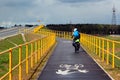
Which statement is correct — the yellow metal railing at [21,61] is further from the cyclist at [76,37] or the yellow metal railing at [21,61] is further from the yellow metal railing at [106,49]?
the cyclist at [76,37]

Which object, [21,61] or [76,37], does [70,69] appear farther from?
[76,37]

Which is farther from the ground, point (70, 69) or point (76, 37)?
point (76, 37)

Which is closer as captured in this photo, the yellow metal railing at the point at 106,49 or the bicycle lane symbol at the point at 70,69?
→ the bicycle lane symbol at the point at 70,69

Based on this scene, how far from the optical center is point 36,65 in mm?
19438

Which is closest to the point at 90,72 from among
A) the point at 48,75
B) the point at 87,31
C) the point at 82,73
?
the point at 82,73

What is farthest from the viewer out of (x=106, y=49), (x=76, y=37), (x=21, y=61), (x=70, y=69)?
(x=76, y=37)

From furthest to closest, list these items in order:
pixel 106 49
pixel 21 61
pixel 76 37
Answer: pixel 76 37, pixel 106 49, pixel 21 61

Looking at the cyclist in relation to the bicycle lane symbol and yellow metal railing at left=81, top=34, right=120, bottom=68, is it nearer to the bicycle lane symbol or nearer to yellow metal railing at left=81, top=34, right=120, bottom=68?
yellow metal railing at left=81, top=34, right=120, bottom=68

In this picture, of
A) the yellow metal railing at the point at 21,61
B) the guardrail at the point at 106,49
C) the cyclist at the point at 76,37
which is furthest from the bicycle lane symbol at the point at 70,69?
the cyclist at the point at 76,37

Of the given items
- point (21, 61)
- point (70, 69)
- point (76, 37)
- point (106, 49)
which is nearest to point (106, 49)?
point (106, 49)

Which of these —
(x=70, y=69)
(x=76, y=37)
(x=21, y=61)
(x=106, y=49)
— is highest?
(x=21, y=61)

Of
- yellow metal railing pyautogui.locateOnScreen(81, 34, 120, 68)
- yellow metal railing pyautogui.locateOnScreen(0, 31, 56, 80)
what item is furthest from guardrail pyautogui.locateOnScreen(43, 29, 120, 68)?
yellow metal railing pyautogui.locateOnScreen(0, 31, 56, 80)

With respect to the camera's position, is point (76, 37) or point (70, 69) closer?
point (70, 69)

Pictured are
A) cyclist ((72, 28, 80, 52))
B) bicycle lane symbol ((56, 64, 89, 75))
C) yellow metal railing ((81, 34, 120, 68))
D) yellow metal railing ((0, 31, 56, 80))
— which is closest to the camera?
yellow metal railing ((0, 31, 56, 80))
